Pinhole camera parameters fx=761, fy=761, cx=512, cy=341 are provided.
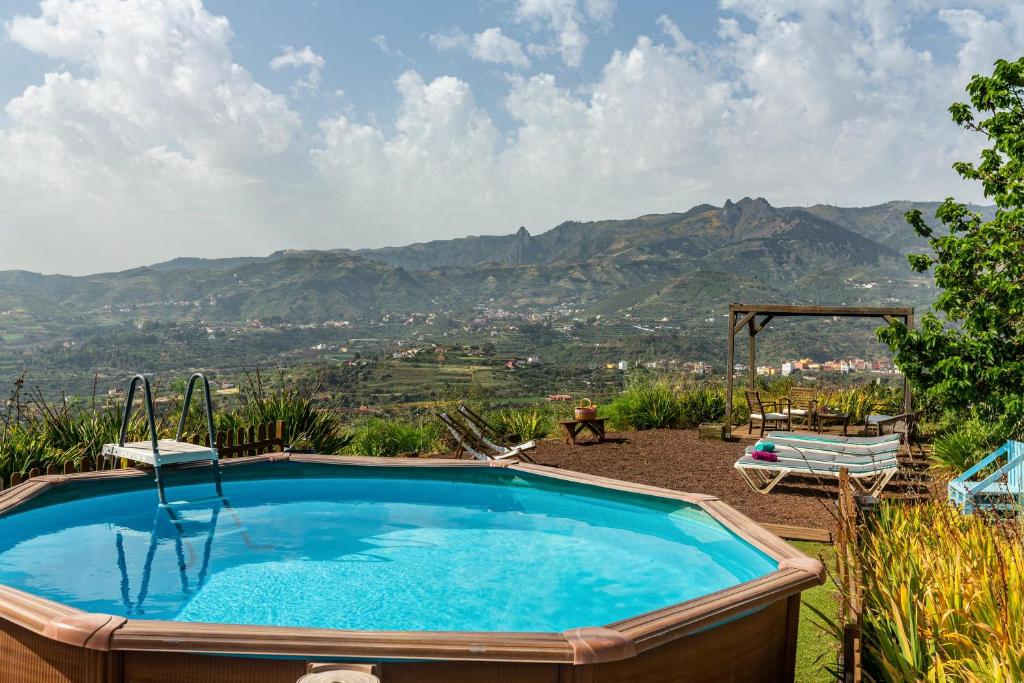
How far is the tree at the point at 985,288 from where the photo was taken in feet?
27.3

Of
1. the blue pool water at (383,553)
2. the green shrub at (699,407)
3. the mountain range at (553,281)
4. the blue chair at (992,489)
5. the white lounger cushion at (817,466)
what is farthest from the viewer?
the mountain range at (553,281)

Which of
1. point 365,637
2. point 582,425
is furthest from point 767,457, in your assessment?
point 365,637

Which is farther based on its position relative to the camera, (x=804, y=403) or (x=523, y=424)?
(x=804, y=403)

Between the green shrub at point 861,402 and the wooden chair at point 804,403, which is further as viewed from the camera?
the green shrub at point 861,402

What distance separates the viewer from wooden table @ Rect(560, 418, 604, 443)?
37.6 feet

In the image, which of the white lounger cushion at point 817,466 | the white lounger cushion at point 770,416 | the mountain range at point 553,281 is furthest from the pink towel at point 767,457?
the mountain range at point 553,281

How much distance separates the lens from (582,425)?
11672 millimetres

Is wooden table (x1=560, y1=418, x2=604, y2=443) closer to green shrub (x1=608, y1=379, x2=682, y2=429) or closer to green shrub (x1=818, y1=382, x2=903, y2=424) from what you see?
green shrub (x1=608, y1=379, x2=682, y2=429)

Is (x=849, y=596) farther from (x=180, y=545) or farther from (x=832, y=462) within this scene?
(x=180, y=545)

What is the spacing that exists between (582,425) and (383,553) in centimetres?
580

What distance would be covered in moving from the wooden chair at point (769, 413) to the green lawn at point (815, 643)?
6.90 metres

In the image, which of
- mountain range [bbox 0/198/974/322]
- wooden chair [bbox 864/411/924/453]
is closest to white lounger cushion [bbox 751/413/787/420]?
wooden chair [bbox 864/411/924/453]

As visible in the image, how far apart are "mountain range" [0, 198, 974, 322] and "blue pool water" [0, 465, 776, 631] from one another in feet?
327

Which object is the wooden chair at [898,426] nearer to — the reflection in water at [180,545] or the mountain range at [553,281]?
the reflection in water at [180,545]
